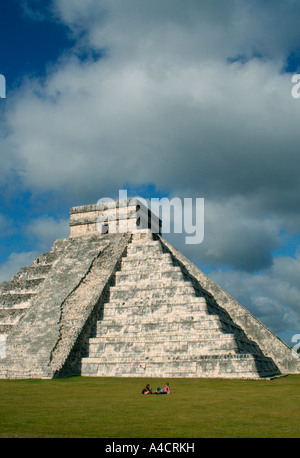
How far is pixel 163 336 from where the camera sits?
15.9 metres

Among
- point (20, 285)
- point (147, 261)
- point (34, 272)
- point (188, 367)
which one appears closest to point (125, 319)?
point (147, 261)

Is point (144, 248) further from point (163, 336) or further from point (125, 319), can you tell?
point (163, 336)

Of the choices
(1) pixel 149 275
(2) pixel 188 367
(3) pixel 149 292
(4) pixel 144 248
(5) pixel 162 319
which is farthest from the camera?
(4) pixel 144 248

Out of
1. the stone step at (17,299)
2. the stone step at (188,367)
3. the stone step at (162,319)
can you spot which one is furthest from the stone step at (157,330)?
the stone step at (17,299)

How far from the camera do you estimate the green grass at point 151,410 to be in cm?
606

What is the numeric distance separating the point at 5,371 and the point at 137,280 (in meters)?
6.34

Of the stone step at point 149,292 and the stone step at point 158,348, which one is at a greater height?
the stone step at point 149,292

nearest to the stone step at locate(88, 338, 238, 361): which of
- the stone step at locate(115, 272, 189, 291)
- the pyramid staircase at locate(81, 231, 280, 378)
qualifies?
the pyramid staircase at locate(81, 231, 280, 378)

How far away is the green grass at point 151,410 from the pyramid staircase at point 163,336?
1270 millimetres

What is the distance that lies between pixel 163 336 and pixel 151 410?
7807 millimetres

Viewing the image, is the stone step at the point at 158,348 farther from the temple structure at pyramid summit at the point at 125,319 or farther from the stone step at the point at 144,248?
the stone step at the point at 144,248

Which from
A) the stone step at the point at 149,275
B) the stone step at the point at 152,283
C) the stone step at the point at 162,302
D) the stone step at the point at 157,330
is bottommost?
the stone step at the point at 157,330

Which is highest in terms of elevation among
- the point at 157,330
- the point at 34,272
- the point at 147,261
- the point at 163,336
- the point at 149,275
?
the point at 147,261

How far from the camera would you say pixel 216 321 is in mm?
15625
